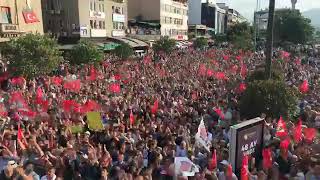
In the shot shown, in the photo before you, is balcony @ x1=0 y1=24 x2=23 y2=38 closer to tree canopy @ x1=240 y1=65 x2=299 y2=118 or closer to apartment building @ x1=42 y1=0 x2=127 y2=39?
apartment building @ x1=42 y1=0 x2=127 y2=39

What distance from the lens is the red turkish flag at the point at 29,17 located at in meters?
38.6

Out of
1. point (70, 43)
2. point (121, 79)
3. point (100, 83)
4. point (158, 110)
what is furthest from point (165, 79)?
point (70, 43)

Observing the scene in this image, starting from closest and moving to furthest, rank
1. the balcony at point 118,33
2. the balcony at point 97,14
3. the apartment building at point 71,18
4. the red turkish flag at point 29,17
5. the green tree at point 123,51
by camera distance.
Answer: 1. the red turkish flag at point 29,17
2. the green tree at point 123,51
3. the apartment building at point 71,18
4. the balcony at point 97,14
5. the balcony at point 118,33

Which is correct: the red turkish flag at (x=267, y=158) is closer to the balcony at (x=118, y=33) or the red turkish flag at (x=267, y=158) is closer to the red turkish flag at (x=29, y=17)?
the red turkish flag at (x=29, y=17)

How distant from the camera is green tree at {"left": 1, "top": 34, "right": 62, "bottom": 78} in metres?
27.5

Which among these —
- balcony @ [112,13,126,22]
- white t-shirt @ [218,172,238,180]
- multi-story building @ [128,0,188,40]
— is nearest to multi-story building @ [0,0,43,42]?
balcony @ [112,13,126,22]

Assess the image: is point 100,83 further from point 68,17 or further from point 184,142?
point 68,17

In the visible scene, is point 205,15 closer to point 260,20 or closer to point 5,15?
point 260,20

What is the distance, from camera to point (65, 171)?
10.1 m

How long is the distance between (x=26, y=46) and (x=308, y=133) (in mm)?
19971

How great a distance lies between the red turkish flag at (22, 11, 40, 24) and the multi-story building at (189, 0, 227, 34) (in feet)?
283

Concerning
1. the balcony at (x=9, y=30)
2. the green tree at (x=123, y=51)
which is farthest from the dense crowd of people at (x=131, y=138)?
the green tree at (x=123, y=51)

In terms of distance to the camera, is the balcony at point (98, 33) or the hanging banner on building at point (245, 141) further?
the balcony at point (98, 33)

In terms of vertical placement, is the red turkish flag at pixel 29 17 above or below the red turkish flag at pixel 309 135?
above
